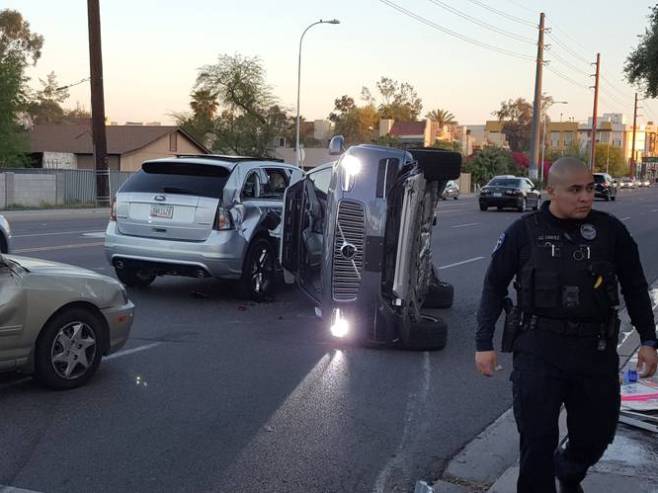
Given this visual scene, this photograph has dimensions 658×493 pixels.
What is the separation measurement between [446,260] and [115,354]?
30.1 ft

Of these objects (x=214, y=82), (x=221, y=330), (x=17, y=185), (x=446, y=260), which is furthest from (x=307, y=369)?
(x=214, y=82)

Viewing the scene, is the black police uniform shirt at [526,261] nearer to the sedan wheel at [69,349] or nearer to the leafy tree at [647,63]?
the sedan wheel at [69,349]

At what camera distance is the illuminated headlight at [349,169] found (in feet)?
22.9

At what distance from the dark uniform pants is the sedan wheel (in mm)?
3438

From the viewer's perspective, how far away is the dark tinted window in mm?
9391

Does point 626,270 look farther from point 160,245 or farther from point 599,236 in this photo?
point 160,245

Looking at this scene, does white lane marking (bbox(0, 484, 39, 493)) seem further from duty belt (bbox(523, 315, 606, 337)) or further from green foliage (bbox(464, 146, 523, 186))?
green foliage (bbox(464, 146, 523, 186))

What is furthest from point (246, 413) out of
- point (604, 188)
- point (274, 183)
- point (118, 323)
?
point (604, 188)

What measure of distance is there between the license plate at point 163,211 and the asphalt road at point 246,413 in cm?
121

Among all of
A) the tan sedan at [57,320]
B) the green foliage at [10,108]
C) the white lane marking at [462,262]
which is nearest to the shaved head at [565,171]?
the tan sedan at [57,320]

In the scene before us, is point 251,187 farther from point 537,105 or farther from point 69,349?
point 537,105

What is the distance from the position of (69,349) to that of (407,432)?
8.33ft

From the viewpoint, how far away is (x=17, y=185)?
97.7ft

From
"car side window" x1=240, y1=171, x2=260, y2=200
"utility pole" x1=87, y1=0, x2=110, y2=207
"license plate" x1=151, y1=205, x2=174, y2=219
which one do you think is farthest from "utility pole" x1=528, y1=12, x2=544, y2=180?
"license plate" x1=151, y1=205, x2=174, y2=219
